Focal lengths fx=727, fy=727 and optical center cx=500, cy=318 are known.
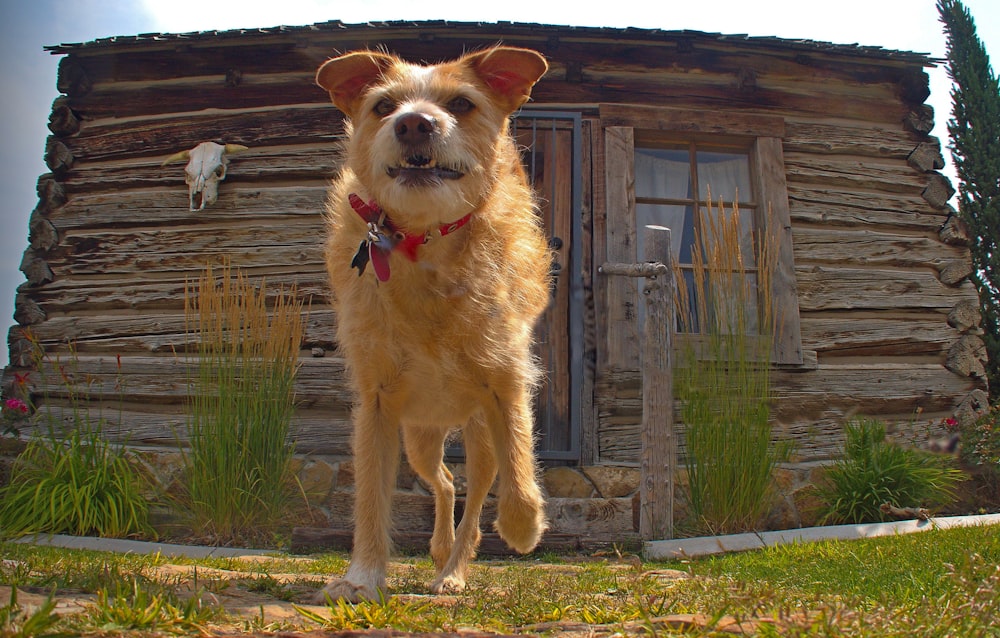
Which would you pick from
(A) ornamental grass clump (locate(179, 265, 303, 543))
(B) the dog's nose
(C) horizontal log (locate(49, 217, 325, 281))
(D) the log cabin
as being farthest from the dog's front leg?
(C) horizontal log (locate(49, 217, 325, 281))

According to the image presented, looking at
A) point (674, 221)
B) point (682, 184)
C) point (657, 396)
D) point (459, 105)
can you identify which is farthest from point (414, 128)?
point (682, 184)

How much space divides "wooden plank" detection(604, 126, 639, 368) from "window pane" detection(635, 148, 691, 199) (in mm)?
366

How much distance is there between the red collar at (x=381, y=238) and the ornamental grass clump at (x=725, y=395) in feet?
9.07

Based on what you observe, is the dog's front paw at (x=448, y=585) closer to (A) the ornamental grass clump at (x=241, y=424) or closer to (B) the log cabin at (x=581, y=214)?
(A) the ornamental grass clump at (x=241, y=424)

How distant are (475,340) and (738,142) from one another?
17.2 ft

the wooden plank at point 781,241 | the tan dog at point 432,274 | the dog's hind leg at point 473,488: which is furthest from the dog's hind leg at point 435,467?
the wooden plank at point 781,241

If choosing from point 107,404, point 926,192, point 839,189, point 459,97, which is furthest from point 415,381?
point 926,192

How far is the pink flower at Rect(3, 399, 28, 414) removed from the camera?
5965 millimetres

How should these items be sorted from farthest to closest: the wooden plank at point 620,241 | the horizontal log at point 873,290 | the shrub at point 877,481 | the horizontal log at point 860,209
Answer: the horizontal log at point 860,209 < the horizontal log at point 873,290 < the wooden plank at point 620,241 < the shrub at point 877,481

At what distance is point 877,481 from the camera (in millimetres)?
5266

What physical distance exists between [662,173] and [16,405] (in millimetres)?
5974

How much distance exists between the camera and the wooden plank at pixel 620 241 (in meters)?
6.10

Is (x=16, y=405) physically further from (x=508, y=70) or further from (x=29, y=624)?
(x=29, y=624)

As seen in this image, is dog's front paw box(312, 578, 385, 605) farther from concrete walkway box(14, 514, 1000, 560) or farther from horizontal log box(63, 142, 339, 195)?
horizontal log box(63, 142, 339, 195)
